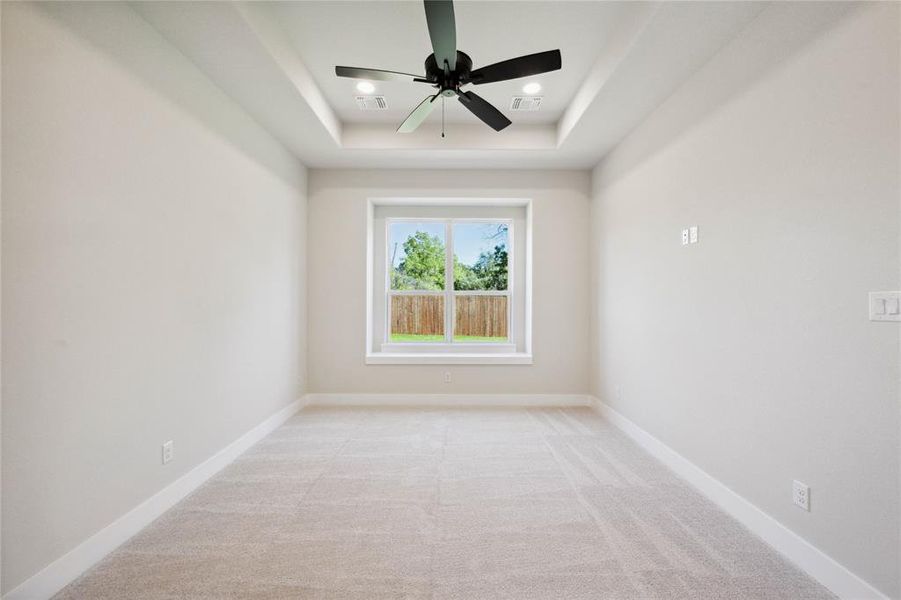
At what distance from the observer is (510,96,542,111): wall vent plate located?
10.5 ft

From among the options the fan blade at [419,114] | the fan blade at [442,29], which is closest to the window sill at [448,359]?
the fan blade at [419,114]

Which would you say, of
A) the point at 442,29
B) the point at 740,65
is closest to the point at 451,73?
the point at 442,29

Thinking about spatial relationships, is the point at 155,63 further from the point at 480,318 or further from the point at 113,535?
the point at 480,318

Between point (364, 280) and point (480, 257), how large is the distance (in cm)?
147

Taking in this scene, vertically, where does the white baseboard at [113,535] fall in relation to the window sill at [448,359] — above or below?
below

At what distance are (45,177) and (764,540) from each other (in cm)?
354

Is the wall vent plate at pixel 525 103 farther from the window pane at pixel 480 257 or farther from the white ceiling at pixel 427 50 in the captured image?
the window pane at pixel 480 257

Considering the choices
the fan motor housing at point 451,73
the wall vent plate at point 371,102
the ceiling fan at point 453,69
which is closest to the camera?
the ceiling fan at point 453,69

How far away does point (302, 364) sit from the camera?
4.22m

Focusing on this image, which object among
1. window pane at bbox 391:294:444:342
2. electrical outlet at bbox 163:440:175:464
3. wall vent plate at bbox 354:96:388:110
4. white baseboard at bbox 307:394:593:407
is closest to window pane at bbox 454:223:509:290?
window pane at bbox 391:294:444:342

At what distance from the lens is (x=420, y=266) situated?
16.1 feet

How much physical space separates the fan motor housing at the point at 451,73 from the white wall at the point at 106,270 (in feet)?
4.79

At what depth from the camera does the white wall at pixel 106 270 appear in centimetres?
145

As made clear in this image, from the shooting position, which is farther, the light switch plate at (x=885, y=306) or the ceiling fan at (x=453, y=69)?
the ceiling fan at (x=453, y=69)
